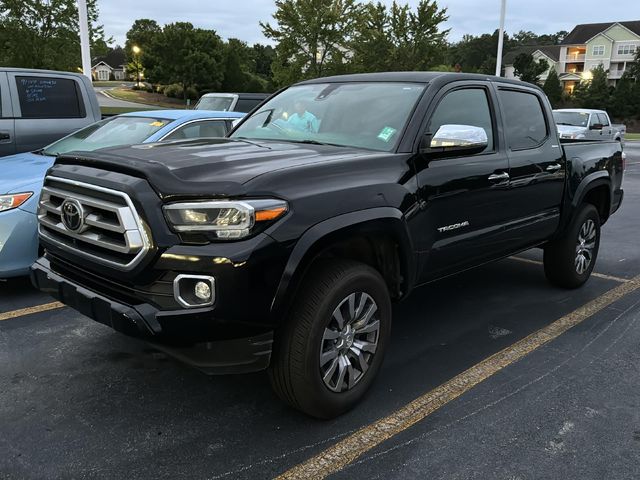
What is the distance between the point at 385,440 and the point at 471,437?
438mm

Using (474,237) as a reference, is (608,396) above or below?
below

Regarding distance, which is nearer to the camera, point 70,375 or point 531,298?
point 70,375

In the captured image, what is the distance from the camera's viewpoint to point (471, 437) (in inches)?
115

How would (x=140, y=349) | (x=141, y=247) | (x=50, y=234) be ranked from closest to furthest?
(x=141, y=247)
(x=50, y=234)
(x=140, y=349)

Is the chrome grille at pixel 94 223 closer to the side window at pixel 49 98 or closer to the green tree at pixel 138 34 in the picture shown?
the side window at pixel 49 98

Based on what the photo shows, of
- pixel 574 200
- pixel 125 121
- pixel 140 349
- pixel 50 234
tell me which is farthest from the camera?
pixel 125 121

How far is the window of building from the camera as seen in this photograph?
77.8m

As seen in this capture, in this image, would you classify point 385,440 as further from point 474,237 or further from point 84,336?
point 84,336

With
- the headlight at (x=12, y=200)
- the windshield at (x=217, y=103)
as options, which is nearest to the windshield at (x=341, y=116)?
Result: the headlight at (x=12, y=200)

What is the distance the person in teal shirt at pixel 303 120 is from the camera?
393cm

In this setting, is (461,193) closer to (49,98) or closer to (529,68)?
(49,98)

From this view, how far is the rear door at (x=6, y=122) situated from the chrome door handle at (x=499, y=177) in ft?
19.2

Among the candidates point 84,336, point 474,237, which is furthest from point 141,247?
point 474,237

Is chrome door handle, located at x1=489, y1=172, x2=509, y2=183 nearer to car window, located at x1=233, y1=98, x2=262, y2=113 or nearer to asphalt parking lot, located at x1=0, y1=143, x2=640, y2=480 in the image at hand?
asphalt parking lot, located at x1=0, y1=143, x2=640, y2=480
